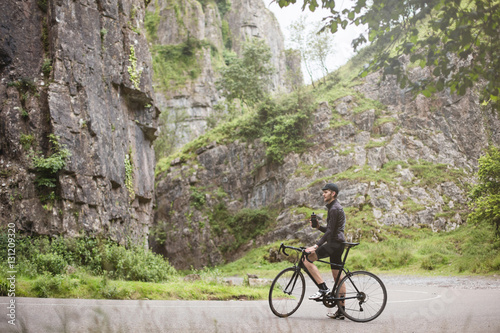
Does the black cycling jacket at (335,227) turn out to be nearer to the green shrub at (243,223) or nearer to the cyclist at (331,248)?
the cyclist at (331,248)

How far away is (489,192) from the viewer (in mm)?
15461

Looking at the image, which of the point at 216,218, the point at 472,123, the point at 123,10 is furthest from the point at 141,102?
the point at 472,123

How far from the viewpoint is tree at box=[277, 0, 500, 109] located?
4215 mm

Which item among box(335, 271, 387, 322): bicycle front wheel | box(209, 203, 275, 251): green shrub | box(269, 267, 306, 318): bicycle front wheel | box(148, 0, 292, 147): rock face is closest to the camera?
box(335, 271, 387, 322): bicycle front wheel

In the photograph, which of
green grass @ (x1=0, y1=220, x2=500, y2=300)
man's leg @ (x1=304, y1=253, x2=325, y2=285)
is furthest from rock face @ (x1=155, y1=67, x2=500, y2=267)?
man's leg @ (x1=304, y1=253, x2=325, y2=285)

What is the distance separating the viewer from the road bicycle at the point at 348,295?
6047 mm

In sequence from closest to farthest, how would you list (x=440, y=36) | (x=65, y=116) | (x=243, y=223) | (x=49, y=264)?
(x=440, y=36) < (x=49, y=264) < (x=65, y=116) < (x=243, y=223)

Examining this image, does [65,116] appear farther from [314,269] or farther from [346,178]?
[346,178]

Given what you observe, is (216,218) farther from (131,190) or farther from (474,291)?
(474,291)

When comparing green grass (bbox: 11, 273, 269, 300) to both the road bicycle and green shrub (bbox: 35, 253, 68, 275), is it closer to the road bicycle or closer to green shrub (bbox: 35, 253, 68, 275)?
green shrub (bbox: 35, 253, 68, 275)

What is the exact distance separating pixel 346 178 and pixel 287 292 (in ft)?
71.4

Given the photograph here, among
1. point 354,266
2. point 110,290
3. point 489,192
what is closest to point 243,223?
point 354,266

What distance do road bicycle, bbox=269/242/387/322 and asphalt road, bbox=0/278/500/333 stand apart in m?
0.17

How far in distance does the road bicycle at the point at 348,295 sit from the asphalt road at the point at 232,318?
168 millimetres
